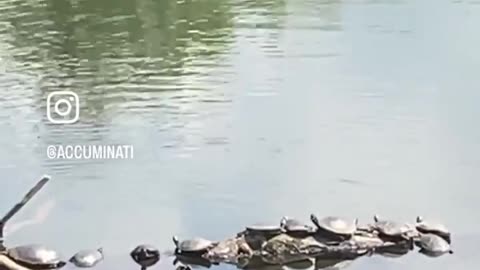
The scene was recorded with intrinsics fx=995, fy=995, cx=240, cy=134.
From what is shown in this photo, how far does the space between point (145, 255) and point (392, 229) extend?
1.29 ft

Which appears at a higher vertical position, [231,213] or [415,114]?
[415,114]

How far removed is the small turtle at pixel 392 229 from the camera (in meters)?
1.58

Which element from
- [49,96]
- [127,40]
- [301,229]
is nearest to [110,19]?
[127,40]

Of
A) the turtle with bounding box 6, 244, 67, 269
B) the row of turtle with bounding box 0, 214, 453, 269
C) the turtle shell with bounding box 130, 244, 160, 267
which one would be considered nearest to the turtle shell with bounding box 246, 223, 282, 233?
the row of turtle with bounding box 0, 214, 453, 269

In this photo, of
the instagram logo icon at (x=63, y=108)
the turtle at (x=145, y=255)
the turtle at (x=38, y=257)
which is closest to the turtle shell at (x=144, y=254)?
the turtle at (x=145, y=255)

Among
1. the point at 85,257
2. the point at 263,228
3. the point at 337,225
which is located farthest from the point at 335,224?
the point at 85,257

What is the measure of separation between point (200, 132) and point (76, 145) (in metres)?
0.19

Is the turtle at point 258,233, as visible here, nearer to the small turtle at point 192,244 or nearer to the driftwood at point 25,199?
the small turtle at point 192,244

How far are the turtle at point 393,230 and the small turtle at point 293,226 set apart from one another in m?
0.11

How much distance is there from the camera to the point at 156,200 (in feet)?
5.10

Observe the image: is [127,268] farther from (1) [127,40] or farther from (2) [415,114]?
(2) [415,114]

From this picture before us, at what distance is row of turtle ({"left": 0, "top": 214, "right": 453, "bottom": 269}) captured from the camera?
1562mm

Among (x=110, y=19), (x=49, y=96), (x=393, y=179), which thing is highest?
(x=110, y=19)

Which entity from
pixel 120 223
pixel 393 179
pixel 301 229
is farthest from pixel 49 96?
pixel 393 179
